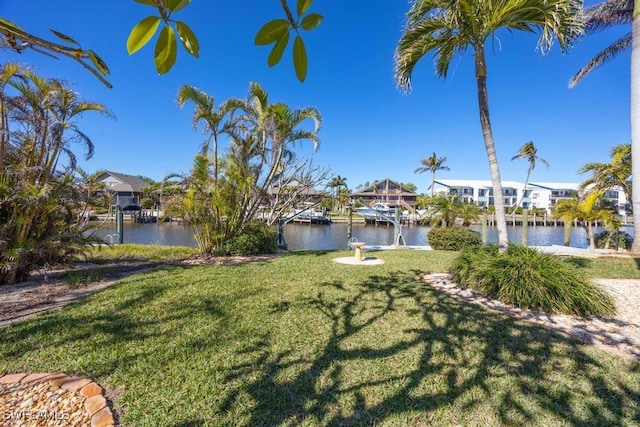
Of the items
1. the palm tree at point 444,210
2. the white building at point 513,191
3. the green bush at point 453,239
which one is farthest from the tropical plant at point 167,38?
the white building at point 513,191

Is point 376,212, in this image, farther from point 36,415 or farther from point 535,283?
point 36,415

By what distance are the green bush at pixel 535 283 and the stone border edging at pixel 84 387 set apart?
4.71m

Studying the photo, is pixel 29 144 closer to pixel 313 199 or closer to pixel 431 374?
pixel 431 374

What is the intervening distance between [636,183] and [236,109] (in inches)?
409

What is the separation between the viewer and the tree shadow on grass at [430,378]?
1.90 metres

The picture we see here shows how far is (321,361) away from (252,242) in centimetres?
613

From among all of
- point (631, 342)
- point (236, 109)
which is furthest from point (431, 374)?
point (236, 109)

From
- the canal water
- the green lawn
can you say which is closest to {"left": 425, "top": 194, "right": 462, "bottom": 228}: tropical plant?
the canal water

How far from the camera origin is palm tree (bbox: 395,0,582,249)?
13.9 feet

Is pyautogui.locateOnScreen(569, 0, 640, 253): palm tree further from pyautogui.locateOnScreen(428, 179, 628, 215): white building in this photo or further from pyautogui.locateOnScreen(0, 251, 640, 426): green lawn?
pyautogui.locateOnScreen(428, 179, 628, 215): white building

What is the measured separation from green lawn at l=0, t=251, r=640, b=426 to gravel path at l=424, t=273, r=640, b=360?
315 millimetres

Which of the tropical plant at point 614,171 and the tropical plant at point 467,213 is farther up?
the tropical plant at point 614,171

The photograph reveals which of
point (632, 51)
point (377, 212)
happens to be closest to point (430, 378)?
point (632, 51)

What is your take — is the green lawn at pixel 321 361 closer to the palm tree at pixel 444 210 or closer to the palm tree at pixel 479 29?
the palm tree at pixel 479 29
